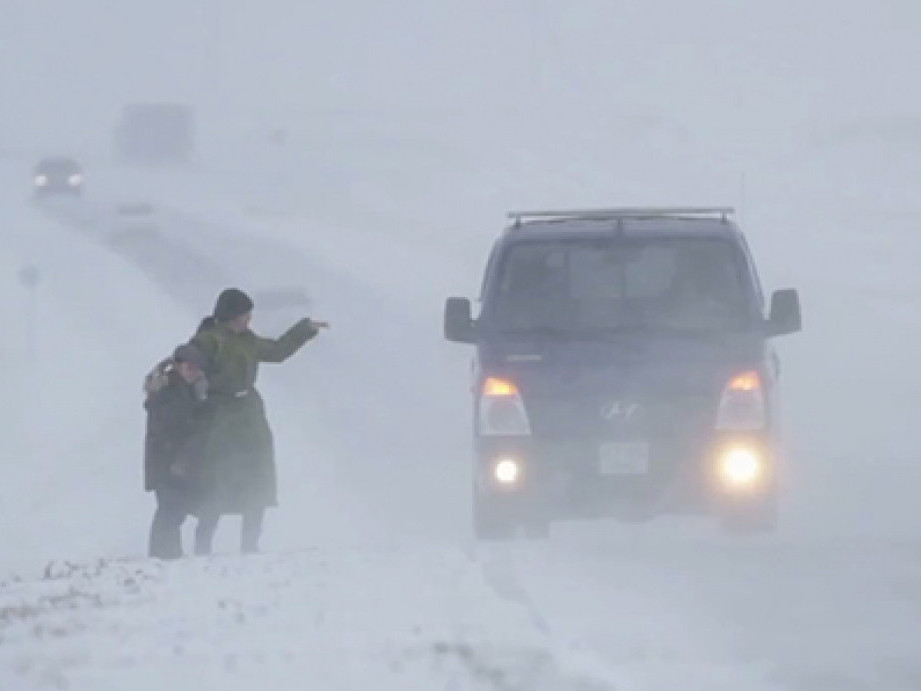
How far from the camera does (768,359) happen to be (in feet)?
43.4

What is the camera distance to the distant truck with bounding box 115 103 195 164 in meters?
88.0

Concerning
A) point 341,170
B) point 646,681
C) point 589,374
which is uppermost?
point 341,170

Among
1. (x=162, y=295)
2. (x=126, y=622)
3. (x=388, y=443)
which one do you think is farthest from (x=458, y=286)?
(x=126, y=622)

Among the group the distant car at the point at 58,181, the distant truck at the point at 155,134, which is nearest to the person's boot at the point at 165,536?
the distant car at the point at 58,181

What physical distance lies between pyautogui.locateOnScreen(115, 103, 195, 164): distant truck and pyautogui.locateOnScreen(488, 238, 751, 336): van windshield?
7394 centimetres

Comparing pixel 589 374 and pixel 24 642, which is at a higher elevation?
pixel 589 374

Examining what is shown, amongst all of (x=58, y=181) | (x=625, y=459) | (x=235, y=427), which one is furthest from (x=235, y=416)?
(x=58, y=181)

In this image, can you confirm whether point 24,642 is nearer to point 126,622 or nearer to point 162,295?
point 126,622

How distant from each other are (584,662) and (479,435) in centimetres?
477

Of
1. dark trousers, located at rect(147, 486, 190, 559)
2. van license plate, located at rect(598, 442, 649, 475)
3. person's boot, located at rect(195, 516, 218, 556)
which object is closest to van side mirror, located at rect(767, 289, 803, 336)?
van license plate, located at rect(598, 442, 649, 475)

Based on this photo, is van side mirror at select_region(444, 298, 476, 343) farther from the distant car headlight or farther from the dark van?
the distant car headlight

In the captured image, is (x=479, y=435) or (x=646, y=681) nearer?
(x=646, y=681)

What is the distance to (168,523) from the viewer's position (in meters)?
13.2

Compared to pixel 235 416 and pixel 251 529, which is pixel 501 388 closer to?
pixel 235 416
